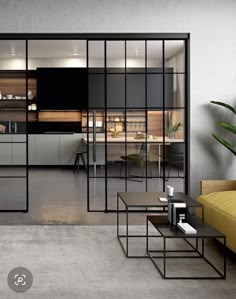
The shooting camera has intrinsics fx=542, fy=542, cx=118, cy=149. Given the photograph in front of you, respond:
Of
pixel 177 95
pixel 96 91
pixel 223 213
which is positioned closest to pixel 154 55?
pixel 177 95

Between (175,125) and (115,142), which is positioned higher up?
(175,125)

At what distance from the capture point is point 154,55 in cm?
665

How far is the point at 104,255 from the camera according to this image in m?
4.64

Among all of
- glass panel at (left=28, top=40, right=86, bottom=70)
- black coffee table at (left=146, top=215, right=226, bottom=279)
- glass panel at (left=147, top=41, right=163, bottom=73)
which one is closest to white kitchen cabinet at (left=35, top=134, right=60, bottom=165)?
glass panel at (left=28, top=40, right=86, bottom=70)

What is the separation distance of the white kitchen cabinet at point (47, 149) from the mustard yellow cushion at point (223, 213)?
7.34 metres

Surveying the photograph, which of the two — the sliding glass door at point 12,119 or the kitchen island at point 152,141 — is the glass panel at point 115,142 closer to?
the kitchen island at point 152,141

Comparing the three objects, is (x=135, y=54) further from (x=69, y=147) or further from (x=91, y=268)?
(x=69, y=147)

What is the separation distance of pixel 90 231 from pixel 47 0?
9.14 feet

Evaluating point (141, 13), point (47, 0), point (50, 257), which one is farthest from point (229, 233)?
point (47, 0)

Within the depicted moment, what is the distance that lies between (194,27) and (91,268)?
351cm

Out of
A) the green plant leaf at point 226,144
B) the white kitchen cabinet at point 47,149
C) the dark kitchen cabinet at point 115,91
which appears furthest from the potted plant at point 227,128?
the white kitchen cabinet at point 47,149

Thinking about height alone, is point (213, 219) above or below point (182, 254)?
above

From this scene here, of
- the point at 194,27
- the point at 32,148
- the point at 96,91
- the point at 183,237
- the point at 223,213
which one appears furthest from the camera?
the point at 32,148

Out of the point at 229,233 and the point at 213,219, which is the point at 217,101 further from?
the point at 229,233
